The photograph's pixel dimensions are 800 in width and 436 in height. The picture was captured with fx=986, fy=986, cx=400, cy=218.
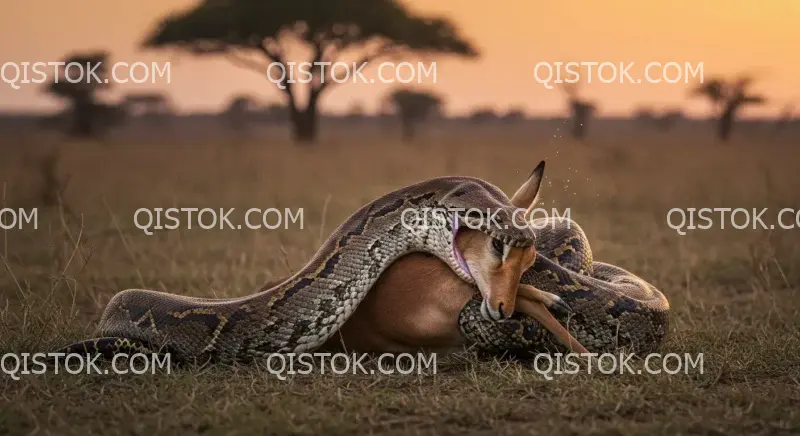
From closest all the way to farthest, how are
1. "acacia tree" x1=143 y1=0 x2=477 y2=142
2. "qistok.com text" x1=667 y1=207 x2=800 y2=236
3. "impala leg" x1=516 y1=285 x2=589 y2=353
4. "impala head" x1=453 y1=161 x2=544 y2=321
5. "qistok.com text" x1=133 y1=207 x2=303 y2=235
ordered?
"impala head" x1=453 y1=161 x2=544 y2=321, "impala leg" x1=516 y1=285 x2=589 y2=353, "qistok.com text" x1=667 y1=207 x2=800 y2=236, "qistok.com text" x1=133 y1=207 x2=303 y2=235, "acacia tree" x1=143 y1=0 x2=477 y2=142

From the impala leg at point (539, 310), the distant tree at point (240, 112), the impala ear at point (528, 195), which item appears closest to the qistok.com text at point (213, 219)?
the impala ear at point (528, 195)

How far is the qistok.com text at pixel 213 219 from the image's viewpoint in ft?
47.1

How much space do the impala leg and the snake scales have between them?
6.2 inches

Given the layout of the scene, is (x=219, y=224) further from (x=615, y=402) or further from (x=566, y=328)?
(x=615, y=402)

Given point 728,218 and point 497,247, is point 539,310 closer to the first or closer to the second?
point 497,247

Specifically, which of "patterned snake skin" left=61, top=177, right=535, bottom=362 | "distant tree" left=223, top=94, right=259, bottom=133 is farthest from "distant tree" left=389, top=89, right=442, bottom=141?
"patterned snake skin" left=61, top=177, right=535, bottom=362

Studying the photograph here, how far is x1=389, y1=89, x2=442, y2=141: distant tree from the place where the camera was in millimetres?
59188

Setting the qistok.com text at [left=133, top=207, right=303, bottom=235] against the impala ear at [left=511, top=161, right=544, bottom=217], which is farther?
the qistok.com text at [left=133, top=207, right=303, bottom=235]

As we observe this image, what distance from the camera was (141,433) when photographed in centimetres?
526

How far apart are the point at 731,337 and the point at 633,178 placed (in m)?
14.7

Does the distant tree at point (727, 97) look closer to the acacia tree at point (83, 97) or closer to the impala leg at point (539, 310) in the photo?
the acacia tree at point (83, 97)

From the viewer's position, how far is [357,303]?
6.61 m

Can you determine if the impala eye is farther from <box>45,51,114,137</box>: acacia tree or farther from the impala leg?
<box>45,51,114,137</box>: acacia tree

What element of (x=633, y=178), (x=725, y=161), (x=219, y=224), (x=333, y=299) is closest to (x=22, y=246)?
(x=219, y=224)
